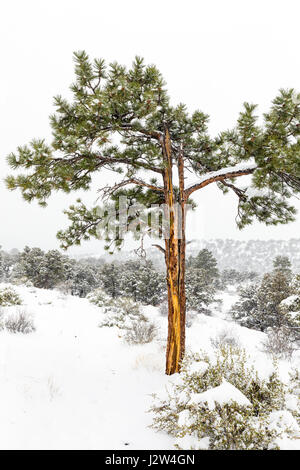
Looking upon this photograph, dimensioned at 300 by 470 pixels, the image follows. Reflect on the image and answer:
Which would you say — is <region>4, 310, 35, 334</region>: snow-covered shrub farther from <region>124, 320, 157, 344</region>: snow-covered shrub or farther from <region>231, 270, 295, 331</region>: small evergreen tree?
<region>231, 270, 295, 331</region>: small evergreen tree

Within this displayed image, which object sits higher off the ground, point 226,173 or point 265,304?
point 226,173

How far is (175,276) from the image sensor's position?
5.41 metres

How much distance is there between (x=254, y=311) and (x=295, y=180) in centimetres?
1811

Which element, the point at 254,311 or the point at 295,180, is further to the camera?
the point at 254,311

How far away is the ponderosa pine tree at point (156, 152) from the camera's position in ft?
14.1

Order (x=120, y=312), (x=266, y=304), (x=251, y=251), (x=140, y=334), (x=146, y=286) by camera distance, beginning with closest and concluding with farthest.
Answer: (x=140, y=334)
(x=120, y=312)
(x=266, y=304)
(x=146, y=286)
(x=251, y=251)

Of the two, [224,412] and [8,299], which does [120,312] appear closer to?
[8,299]

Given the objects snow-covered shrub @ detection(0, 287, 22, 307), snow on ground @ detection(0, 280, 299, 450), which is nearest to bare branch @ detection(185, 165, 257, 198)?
snow on ground @ detection(0, 280, 299, 450)

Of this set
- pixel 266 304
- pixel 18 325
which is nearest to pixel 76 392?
pixel 18 325

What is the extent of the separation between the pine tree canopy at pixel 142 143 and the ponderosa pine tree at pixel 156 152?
0.02 metres

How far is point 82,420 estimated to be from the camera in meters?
3.47

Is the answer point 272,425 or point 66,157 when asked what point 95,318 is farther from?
point 272,425

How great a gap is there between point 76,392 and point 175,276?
107 inches
